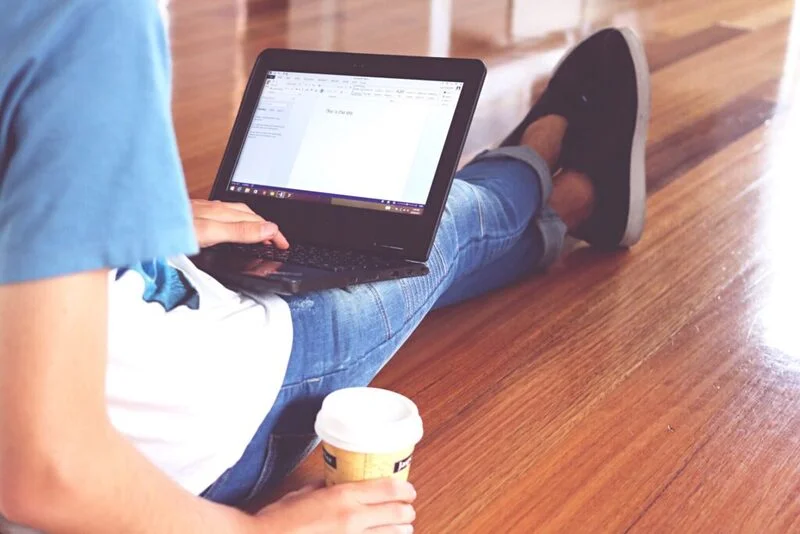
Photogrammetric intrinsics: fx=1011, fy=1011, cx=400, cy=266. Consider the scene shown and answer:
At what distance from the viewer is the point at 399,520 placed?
0.89m

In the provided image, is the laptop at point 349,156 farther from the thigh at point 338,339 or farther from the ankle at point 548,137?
the ankle at point 548,137

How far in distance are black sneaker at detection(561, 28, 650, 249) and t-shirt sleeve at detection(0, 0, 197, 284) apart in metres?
1.07

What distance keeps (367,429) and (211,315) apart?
17 cm

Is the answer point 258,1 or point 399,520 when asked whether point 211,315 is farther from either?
point 258,1

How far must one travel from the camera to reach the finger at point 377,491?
873 mm

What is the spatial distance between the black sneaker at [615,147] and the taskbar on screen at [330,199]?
55 cm

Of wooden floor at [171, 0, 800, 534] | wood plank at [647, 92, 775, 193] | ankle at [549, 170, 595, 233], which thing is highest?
ankle at [549, 170, 595, 233]

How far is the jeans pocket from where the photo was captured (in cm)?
97

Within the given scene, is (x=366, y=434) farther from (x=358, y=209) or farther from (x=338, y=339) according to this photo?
(x=358, y=209)

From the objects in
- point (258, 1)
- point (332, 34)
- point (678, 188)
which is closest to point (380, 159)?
point (678, 188)

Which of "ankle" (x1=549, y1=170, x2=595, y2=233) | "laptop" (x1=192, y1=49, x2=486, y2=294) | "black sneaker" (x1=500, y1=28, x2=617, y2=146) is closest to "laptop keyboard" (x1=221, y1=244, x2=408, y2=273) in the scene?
"laptop" (x1=192, y1=49, x2=486, y2=294)

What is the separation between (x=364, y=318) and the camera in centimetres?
102

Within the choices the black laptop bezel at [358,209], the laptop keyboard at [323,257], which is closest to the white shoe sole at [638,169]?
the black laptop bezel at [358,209]

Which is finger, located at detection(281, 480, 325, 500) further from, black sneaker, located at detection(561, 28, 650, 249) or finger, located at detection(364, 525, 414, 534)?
black sneaker, located at detection(561, 28, 650, 249)
